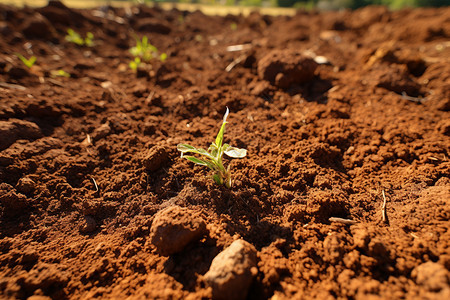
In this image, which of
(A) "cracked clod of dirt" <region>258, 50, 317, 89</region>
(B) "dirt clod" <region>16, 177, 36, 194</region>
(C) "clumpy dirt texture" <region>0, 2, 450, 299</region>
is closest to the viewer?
(C) "clumpy dirt texture" <region>0, 2, 450, 299</region>

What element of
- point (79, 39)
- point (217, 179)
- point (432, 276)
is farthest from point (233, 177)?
point (79, 39)

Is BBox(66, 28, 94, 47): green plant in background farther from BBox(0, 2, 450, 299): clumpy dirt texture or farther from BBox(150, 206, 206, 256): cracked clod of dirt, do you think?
BBox(150, 206, 206, 256): cracked clod of dirt

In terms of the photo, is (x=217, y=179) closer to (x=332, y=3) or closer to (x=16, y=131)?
(x=16, y=131)

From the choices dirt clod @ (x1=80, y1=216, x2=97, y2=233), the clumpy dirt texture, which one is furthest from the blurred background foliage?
dirt clod @ (x1=80, y1=216, x2=97, y2=233)

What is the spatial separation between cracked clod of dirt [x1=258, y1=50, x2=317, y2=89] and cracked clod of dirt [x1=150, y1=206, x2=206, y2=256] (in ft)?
5.67

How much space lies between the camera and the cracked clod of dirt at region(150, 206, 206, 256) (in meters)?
1.21

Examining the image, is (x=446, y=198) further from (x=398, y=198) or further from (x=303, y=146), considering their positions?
(x=303, y=146)

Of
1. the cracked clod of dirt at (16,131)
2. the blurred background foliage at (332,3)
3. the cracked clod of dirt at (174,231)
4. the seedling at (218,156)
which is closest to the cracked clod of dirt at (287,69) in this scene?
the seedling at (218,156)

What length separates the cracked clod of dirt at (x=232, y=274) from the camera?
1.03 metres

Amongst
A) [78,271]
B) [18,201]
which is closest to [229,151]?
[78,271]

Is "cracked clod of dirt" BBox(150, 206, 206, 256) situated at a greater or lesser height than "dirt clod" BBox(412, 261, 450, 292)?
greater

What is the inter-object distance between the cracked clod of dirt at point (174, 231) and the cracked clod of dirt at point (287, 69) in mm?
1728

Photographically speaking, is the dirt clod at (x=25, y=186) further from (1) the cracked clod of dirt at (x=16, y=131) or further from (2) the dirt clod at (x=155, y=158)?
(2) the dirt clod at (x=155, y=158)

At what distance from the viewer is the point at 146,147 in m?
1.88
